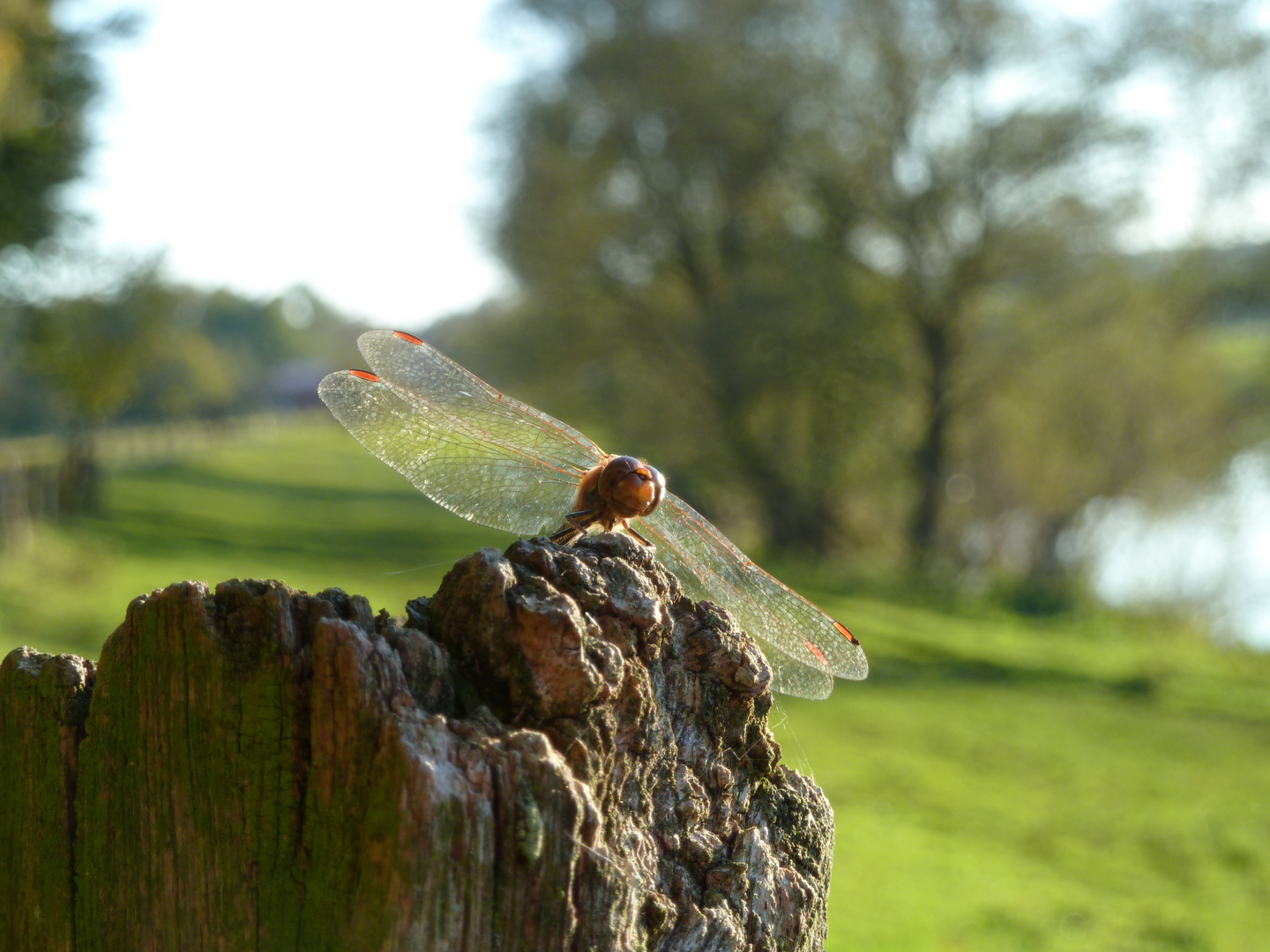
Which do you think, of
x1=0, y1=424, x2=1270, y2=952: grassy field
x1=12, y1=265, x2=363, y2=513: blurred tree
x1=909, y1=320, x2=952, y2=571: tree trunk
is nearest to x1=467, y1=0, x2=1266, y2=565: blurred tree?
x1=909, y1=320, x2=952, y2=571: tree trunk

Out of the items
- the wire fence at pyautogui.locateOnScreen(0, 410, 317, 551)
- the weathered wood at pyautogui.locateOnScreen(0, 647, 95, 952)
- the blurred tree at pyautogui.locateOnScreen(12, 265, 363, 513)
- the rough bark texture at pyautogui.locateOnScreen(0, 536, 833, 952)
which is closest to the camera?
the rough bark texture at pyautogui.locateOnScreen(0, 536, 833, 952)

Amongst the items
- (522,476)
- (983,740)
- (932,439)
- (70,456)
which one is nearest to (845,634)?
(522,476)

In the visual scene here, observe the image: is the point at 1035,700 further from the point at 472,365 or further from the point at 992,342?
the point at 472,365

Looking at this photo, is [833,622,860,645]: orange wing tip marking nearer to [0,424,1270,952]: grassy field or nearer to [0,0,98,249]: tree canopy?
[0,424,1270,952]: grassy field

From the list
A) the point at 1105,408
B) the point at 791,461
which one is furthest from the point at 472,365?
the point at 1105,408

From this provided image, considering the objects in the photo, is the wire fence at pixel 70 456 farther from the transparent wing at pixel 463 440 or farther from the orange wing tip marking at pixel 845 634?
the orange wing tip marking at pixel 845 634

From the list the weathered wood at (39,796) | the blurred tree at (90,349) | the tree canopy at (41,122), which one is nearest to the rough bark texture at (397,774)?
the weathered wood at (39,796)

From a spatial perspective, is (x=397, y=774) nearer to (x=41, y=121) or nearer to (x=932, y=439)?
(x=41, y=121)
